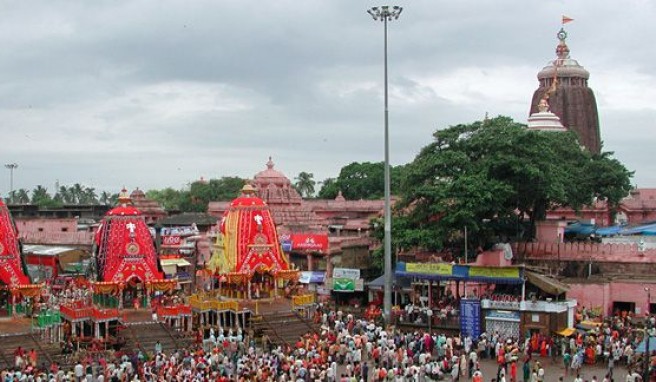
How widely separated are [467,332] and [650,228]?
1522cm

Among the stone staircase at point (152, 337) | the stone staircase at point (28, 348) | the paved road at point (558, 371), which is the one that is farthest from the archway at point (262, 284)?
the paved road at point (558, 371)

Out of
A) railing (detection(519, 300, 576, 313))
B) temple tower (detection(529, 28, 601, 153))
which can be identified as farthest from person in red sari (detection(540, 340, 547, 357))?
temple tower (detection(529, 28, 601, 153))

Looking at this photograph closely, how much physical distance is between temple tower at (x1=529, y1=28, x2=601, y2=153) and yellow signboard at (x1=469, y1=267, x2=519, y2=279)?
31.6 m

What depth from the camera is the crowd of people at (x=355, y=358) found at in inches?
860

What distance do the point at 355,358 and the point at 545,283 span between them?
23.7ft

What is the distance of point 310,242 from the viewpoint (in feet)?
129

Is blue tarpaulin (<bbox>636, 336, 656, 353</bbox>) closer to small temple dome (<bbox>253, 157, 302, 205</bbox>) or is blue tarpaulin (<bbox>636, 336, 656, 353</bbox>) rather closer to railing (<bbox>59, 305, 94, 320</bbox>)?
railing (<bbox>59, 305, 94, 320</bbox>)

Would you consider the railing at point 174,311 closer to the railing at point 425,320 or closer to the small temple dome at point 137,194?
the railing at point 425,320

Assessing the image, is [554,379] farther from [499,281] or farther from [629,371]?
[499,281]

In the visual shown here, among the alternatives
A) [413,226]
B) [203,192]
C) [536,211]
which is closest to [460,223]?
[413,226]

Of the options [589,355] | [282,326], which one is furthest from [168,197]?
[589,355]

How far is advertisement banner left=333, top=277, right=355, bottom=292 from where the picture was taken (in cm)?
3547

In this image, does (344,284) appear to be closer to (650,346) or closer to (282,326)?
(282,326)

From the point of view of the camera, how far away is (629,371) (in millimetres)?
21938
